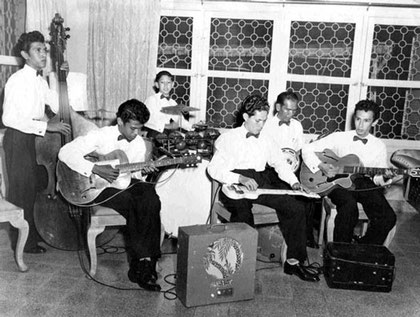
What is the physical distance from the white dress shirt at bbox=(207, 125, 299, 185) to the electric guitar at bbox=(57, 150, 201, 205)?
0.25 metres

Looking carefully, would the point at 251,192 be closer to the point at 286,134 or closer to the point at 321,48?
the point at 286,134

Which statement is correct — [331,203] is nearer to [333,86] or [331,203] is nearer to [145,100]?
[333,86]

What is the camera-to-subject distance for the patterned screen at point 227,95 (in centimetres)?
593

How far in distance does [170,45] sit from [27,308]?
3.67 metres

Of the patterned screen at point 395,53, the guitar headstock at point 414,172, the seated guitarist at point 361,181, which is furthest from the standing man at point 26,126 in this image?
the patterned screen at point 395,53

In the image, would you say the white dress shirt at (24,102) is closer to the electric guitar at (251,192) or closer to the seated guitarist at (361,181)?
the electric guitar at (251,192)

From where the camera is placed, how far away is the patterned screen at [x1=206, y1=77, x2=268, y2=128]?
5.93 metres

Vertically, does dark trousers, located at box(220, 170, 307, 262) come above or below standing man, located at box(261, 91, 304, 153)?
below

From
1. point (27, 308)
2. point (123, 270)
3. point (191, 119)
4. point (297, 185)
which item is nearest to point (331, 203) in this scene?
point (297, 185)

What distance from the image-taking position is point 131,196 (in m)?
3.72

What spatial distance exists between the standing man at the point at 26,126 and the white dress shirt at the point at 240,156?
48.4 inches

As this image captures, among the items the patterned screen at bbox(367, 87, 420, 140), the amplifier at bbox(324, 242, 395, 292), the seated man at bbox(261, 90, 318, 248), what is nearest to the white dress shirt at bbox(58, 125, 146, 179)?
the seated man at bbox(261, 90, 318, 248)

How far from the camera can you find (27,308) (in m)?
3.12

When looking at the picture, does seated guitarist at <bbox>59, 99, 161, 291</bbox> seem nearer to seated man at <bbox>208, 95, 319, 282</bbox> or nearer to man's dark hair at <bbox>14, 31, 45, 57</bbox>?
seated man at <bbox>208, 95, 319, 282</bbox>
